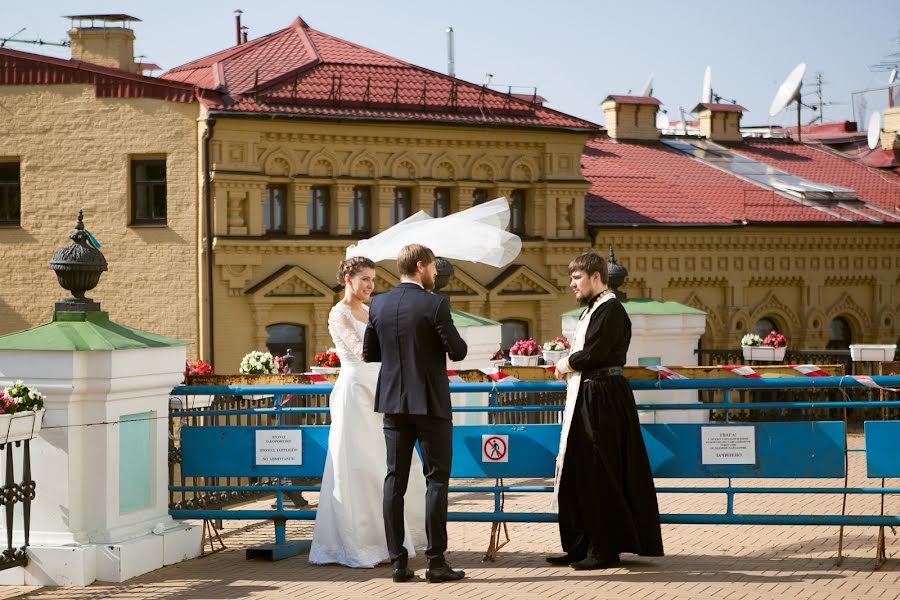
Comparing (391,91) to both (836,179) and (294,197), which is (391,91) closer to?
(294,197)

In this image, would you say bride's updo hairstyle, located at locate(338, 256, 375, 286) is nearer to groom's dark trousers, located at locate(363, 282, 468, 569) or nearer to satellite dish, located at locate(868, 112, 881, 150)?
groom's dark trousers, located at locate(363, 282, 468, 569)

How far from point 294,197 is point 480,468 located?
2541cm

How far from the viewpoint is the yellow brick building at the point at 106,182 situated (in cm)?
3444

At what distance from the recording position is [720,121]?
4997 cm

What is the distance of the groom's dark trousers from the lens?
32.0 ft

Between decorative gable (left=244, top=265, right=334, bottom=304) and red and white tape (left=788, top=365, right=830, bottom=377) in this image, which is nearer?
red and white tape (left=788, top=365, right=830, bottom=377)

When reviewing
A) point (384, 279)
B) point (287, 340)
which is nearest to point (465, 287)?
point (384, 279)

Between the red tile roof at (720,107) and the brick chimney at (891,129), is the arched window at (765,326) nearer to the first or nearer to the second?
the red tile roof at (720,107)

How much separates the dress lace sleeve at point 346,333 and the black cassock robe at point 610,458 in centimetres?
151

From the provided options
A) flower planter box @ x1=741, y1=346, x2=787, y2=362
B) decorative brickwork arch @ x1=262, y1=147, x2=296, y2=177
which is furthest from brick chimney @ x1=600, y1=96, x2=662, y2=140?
flower planter box @ x1=741, y1=346, x2=787, y2=362

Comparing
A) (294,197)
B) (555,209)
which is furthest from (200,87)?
(555,209)

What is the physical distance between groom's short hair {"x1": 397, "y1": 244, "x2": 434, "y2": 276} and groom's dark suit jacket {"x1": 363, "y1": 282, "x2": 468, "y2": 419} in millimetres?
103

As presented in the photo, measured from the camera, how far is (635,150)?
4703 cm

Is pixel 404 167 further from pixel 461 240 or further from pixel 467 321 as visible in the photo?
pixel 461 240
